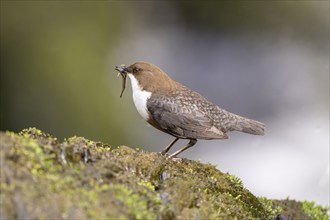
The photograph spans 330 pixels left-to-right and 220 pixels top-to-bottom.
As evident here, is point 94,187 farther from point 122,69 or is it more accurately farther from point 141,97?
point 122,69

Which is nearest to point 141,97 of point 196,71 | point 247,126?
point 247,126

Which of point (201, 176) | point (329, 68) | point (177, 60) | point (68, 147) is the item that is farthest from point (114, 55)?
point (68, 147)

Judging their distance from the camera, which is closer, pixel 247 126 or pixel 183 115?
pixel 183 115

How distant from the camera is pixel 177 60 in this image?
28.0 ft

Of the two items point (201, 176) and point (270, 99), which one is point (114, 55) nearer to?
point (270, 99)

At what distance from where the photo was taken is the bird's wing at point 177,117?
13.2 feet

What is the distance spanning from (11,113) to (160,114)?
4219 mm

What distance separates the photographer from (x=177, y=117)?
4.02m

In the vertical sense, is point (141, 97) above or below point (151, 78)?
below

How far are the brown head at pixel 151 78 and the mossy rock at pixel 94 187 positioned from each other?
107 cm

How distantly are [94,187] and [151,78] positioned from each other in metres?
1.96

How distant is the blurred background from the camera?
778 centimetres

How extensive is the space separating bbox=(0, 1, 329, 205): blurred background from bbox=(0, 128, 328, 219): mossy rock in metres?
4.83

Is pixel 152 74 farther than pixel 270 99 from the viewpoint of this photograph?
No
